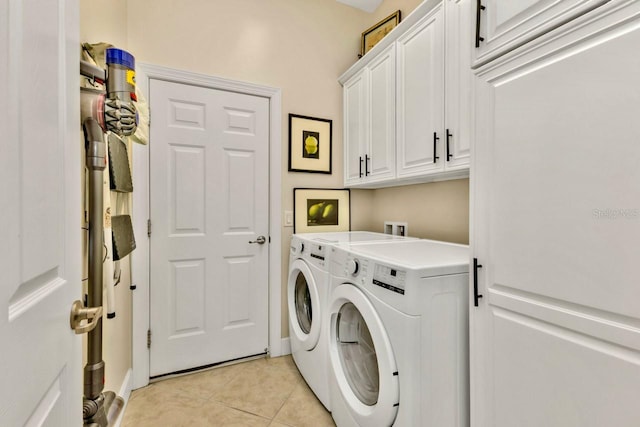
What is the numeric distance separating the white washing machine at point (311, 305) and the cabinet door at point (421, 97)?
582 mm

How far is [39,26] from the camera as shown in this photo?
0.49 meters

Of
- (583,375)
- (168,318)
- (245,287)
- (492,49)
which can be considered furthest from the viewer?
(245,287)

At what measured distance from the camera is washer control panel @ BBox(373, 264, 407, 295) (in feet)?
3.66

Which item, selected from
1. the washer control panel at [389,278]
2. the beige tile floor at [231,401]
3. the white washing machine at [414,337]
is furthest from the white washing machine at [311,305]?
the washer control panel at [389,278]

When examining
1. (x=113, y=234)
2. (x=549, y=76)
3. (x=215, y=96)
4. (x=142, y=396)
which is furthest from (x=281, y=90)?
(x=142, y=396)

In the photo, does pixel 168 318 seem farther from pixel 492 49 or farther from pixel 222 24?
pixel 492 49

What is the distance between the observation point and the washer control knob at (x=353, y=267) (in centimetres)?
138

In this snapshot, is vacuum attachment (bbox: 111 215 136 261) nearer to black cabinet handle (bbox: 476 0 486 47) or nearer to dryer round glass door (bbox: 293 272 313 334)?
dryer round glass door (bbox: 293 272 313 334)

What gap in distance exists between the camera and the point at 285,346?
2418mm

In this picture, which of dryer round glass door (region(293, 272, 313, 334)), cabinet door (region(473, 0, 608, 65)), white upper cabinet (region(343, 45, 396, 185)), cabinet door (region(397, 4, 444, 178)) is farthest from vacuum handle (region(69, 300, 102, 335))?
white upper cabinet (region(343, 45, 396, 185))

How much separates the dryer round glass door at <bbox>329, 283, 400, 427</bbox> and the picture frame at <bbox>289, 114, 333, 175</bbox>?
4.23 feet

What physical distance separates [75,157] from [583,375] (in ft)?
4.62

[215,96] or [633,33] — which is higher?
[215,96]

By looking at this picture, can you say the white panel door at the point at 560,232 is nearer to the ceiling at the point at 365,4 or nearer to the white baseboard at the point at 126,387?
the white baseboard at the point at 126,387
